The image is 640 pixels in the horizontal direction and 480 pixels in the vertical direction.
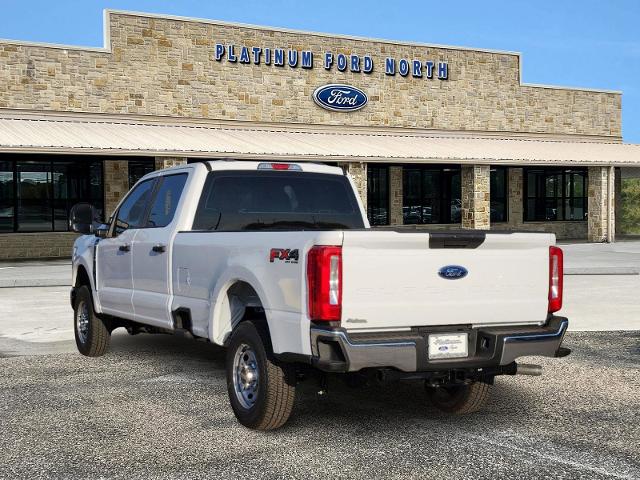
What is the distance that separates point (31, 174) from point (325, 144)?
944cm

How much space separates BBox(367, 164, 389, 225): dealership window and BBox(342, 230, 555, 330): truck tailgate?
87.1 feet

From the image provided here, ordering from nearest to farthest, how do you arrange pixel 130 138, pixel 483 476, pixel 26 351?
pixel 483 476, pixel 26 351, pixel 130 138

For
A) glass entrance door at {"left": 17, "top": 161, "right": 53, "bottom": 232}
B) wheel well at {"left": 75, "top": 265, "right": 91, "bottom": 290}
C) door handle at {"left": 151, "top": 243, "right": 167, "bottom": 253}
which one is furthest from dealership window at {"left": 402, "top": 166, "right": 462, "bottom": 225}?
door handle at {"left": 151, "top": 243, "right": 167, "bottom": 253}

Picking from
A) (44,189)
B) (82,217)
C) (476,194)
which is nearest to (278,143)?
(476,194)

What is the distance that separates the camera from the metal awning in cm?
2409

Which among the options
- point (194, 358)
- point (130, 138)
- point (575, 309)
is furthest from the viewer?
point (130, 138)

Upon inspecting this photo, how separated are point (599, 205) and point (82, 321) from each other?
1038 inches

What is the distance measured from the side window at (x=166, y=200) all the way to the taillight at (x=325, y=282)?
2610 mm

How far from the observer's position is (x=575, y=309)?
536 inches

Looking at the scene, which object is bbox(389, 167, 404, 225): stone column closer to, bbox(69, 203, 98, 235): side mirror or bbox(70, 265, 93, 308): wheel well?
bbox(70, 265, 93, 308): wheel well

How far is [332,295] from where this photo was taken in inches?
216

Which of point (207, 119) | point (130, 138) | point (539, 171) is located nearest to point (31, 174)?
point (130, 138)

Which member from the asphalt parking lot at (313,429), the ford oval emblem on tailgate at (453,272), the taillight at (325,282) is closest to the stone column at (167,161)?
the asphalt parking lot at (313,429)

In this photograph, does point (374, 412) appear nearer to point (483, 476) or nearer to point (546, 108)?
point (483, 476)
